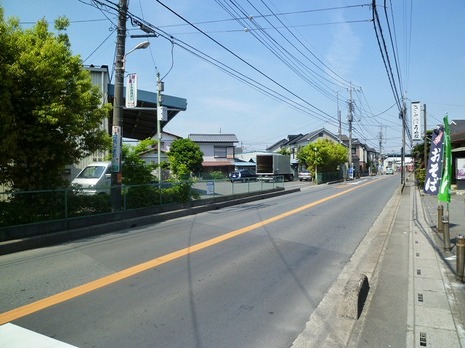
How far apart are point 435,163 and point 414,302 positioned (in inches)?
252

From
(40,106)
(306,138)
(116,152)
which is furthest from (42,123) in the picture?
(306,138)

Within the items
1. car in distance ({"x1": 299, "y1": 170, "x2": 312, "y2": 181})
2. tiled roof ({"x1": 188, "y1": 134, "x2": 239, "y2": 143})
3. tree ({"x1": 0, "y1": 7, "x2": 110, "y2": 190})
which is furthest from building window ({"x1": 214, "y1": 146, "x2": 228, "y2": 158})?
tree ({"x1": 0, "y1": 7, "x2": 110, "y2": 190})

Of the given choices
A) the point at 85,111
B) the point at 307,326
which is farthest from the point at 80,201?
the point at 307,326

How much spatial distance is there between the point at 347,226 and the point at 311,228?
1.49 meters

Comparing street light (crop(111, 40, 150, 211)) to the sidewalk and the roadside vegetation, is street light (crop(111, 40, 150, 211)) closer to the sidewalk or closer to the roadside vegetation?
the roadside vegetation

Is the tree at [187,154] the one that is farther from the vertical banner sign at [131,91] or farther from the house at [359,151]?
the house at [359,151]

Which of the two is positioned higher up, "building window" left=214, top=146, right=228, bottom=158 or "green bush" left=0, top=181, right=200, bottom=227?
"building window" left=214, top=146, right=228, bottom=158

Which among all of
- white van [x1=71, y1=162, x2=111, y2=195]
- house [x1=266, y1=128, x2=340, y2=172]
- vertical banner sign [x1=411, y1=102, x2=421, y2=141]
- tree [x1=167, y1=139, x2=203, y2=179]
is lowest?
white van [x1=71, y1=162, x2=111, y2=195]

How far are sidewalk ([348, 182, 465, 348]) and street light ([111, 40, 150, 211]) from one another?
26.7 feet

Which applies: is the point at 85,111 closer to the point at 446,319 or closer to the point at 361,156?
the point at 446,319

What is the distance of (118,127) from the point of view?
1160 cm

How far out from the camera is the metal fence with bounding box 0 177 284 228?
27.7 feet

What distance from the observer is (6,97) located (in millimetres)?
7871

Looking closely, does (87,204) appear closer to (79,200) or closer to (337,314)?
(79,200)
